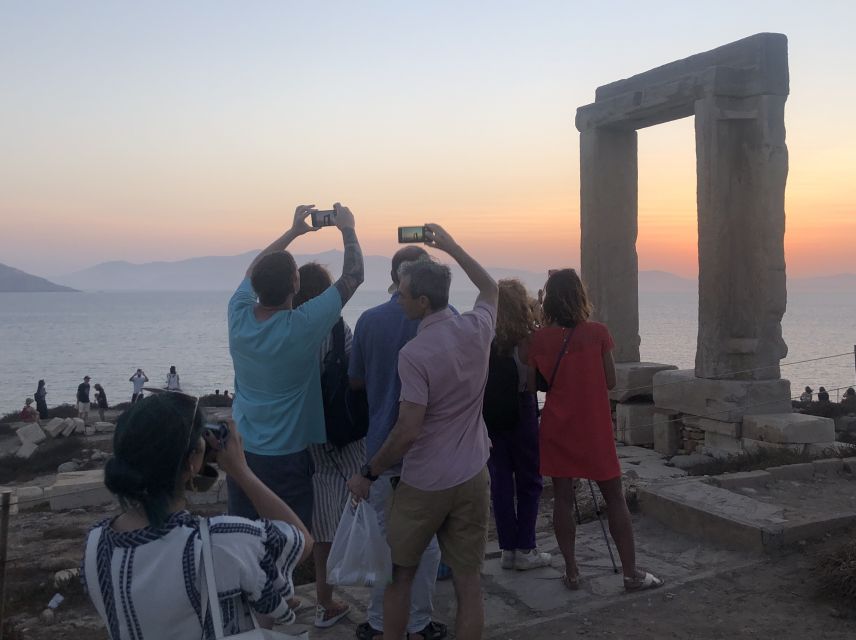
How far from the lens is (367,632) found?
169 inches

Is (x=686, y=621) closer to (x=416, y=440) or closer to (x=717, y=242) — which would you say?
(x=416, y=440)

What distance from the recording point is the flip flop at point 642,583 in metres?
4.96

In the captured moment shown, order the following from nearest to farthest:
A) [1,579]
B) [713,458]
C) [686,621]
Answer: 1. [686,621]
2. [1,579]
3. [713,458]

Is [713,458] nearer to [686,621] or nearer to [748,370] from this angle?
[748,370]

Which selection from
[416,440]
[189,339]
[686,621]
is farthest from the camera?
[189,339]

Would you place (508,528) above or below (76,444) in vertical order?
above

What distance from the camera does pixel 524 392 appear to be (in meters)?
5.09

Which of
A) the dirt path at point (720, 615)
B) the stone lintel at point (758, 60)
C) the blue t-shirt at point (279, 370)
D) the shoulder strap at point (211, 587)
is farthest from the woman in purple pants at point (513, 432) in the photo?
the stone lintel at point (758, 60)

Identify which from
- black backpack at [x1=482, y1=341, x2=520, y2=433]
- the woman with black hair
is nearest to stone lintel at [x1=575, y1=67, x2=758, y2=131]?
black backpack at [x1=482, y1=341, x2=520, y2=433]

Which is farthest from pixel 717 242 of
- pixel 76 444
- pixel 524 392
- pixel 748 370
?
pixel 76 444

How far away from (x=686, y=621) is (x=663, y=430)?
621 cm

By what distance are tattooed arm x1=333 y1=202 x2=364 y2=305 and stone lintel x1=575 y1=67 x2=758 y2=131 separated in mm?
6888

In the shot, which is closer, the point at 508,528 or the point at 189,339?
the point at 508,528

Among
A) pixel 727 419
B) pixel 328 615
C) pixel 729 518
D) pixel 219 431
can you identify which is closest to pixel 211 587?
pixel 219 431
